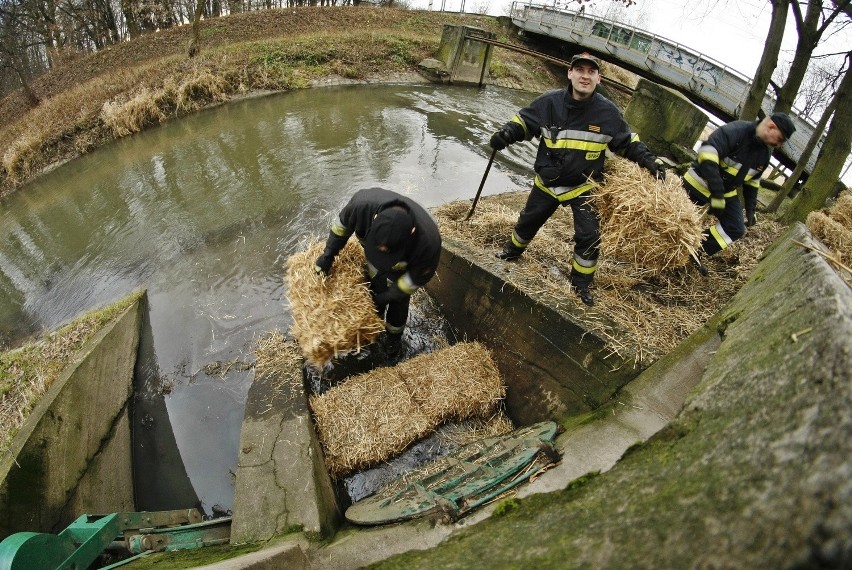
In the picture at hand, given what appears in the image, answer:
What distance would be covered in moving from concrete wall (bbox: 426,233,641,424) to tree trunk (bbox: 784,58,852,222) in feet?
16.7

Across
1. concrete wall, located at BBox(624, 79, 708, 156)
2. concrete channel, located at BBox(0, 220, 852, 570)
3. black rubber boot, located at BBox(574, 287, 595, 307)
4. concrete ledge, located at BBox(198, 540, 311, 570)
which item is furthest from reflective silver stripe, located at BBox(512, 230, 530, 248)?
concrete wall, located at BBox(624, 79, 708, 156)

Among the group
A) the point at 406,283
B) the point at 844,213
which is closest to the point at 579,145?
the point at 406,283

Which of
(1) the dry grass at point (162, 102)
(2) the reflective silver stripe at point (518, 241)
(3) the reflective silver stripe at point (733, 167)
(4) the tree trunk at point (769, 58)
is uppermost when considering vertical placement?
(4) the tree trunk at point (769, 58)

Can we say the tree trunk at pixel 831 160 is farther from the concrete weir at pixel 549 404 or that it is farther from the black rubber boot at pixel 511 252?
the black rubber boot at pixel 511 252

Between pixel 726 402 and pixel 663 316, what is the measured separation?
2.85 meters

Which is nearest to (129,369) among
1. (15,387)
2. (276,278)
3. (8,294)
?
(15,387)

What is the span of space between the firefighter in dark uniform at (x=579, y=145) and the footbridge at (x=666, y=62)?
12.6 metres

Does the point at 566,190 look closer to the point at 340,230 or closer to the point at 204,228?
the point at 340,230

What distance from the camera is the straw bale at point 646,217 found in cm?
404

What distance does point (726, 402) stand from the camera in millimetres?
1617

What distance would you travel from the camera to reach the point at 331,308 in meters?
4.26

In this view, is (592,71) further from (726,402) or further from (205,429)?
(205,429)

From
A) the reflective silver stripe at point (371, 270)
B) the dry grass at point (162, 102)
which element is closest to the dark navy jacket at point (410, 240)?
the reflective silver stripe at point (371, 270)

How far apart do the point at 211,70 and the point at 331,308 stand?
578 inches
